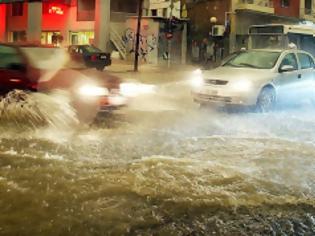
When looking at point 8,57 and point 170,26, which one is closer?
point 8,57

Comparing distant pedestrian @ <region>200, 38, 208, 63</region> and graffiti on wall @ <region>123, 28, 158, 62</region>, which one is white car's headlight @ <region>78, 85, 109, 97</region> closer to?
graffiti on wall @ <region>123, 28, 158, 62</region>

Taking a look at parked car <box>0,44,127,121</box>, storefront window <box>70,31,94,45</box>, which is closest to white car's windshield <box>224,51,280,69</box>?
parked car <box>0,44,127,121</box>

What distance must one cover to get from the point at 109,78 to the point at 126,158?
3.28 meters

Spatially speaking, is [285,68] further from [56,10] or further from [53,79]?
[56,10]

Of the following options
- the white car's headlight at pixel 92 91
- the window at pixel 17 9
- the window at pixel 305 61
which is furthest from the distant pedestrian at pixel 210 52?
the white car's headlight at pixel 92 91

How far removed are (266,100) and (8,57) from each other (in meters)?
5.89

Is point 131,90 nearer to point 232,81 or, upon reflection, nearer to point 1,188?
point 232,81

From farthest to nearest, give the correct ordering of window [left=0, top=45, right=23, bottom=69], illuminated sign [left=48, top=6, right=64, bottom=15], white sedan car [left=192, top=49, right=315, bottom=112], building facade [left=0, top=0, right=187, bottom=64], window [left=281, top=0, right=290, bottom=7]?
illuminated sign [left=48, top=6, right=64, bottom=15], window [left=281, top=0, right=290, bottom=7], building facade [left=0, top=0, right=187, bottom=64], white sedan car [left=192, top=49, right=315, bottom=112], window [left=0, top=45, right=23, bottom=69]

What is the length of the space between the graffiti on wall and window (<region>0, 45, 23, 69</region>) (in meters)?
25.5

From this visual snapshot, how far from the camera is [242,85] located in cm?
1191

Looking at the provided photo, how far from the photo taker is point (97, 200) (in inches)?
209

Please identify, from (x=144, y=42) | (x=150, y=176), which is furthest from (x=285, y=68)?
(x=144, y=42)

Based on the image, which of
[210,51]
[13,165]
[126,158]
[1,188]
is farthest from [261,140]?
[210,51]

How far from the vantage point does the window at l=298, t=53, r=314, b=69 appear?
45.6ft
